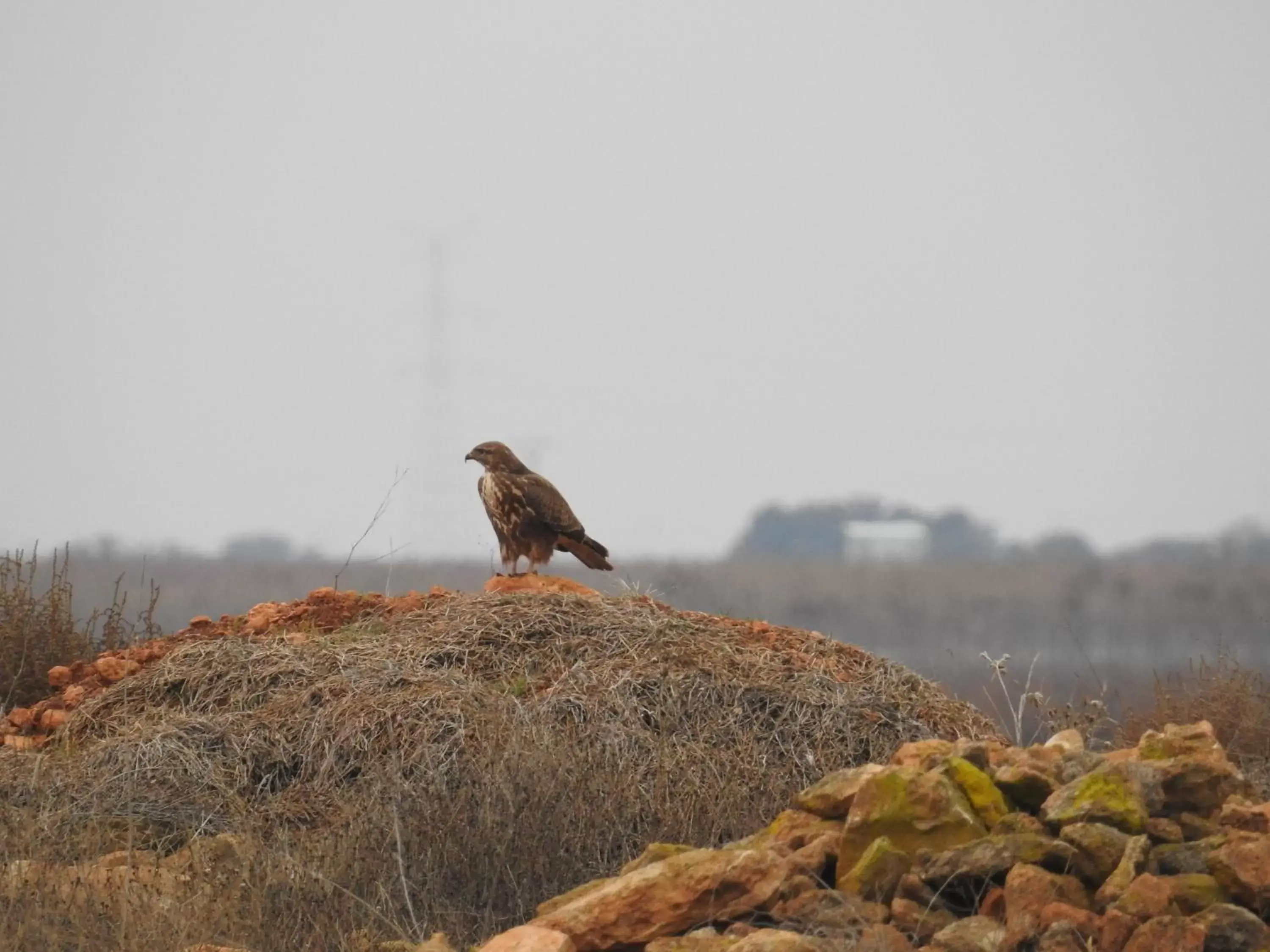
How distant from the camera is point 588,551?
12.3 metres

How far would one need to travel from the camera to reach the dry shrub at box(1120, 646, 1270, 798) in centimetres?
1109

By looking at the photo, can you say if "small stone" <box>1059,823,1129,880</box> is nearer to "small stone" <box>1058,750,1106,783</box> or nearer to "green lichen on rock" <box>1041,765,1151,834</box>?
"green lichen on rock" <box>1041,765,1151,834</box>

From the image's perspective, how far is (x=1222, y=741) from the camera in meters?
11.1

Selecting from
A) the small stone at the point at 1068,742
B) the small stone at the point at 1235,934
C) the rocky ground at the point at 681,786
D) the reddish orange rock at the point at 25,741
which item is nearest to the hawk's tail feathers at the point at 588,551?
the rocky ground at the point at 681,786

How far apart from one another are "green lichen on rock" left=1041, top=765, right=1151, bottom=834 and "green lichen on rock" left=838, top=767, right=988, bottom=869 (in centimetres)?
29

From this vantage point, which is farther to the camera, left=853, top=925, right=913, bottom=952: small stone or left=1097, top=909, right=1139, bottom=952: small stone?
left=1097, top=909, right=1139, bottom=952: small stone

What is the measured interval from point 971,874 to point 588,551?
697cm

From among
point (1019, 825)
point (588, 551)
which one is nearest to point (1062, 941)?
point (1019, 825)

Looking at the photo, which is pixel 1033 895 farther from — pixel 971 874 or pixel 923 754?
pixel 923 754

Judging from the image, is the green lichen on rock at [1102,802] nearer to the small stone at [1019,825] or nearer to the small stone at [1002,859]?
the small stone at [1019,825]

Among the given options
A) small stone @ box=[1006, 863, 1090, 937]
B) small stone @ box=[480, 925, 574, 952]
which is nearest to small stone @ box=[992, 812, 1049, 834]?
small stone @ box=[1006, 863, 1090, 937]

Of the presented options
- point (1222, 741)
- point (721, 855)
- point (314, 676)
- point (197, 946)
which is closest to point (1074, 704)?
point (1222, 741)

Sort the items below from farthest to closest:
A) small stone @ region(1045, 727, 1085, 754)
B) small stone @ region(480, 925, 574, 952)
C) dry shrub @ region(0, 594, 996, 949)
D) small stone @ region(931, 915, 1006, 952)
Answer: small stone @ region(1045, 727, 1085, 754)
dry shrub @ region(0, 594, 996, 949)
small stone @ region(480, 925, 574, 952)
small stone @ region(931, 915, 1006, 952)

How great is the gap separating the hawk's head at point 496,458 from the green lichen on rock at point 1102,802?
662cm
